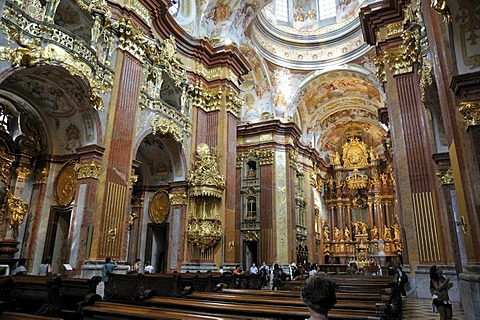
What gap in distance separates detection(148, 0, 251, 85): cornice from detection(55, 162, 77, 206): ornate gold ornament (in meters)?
5.98

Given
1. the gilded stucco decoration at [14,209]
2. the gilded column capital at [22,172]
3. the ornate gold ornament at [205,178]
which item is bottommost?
the gilded stucco decoration at [14,209]

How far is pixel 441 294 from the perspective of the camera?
542cm

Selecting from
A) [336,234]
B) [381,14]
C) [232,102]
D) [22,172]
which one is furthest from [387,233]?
[22,172]

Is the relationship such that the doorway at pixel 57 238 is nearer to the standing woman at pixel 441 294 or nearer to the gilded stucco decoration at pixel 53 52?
the gilded stucco decoration at pixel 53 52

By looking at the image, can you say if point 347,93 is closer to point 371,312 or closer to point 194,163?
point 194,163

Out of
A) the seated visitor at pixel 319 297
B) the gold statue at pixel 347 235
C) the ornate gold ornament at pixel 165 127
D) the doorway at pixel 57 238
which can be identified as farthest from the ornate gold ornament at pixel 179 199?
the gold statue at pixel 347 235

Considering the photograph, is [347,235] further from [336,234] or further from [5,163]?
[5,163]

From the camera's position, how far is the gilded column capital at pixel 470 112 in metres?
4.23

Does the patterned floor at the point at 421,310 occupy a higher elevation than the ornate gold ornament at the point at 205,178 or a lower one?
lower

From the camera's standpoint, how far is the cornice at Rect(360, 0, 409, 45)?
11516mm

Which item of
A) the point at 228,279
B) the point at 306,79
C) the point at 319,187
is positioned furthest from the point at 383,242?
the point at 228,279

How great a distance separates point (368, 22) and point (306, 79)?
353 inches

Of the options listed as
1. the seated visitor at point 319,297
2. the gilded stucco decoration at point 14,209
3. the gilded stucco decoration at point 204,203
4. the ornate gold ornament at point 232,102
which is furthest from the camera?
the ornate gold ornament at point 232,102

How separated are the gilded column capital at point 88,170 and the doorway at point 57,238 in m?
1.34
